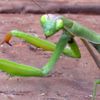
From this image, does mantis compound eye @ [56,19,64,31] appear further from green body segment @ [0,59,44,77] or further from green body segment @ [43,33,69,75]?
green body segment @ [0,59,44,77]

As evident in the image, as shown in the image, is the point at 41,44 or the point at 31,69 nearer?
the point at 31,69

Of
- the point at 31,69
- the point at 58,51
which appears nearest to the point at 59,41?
the point at 58,51

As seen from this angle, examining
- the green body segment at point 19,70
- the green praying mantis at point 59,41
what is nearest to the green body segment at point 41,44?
the green praying mantis at point 59,41

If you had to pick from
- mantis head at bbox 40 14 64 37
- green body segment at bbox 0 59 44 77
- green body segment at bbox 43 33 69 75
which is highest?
mantis head at bbox 40 14 64 37

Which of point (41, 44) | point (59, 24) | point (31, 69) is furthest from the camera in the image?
point (41, 44)

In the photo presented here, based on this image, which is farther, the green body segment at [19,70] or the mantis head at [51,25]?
the green body segment at [19,70]

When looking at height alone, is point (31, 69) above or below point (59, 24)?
below

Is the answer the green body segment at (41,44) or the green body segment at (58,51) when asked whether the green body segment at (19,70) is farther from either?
the green body segment at (41,44)

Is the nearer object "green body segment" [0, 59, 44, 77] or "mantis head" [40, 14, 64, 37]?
"mantis head" [40, 14, 64, 37]

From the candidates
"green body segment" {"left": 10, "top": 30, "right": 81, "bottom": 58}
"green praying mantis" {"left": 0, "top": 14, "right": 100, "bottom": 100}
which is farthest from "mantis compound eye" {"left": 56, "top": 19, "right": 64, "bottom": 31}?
"green body segment" {"left": 10, "top": 30, "right": 81, "bottom": 58}

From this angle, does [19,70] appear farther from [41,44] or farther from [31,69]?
[41,44]

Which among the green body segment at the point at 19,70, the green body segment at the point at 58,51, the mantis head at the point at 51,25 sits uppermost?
the mantis head at the point at 51,25
